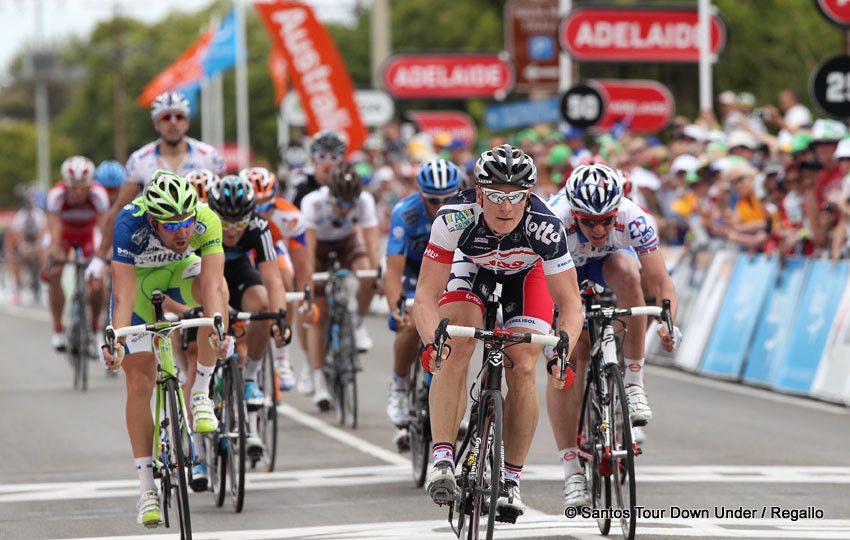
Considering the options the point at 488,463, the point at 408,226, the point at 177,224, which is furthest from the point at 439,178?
the point at 488,463

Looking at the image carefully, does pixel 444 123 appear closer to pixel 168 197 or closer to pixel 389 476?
pixel 389 476

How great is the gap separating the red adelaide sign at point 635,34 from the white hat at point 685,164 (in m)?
5.47

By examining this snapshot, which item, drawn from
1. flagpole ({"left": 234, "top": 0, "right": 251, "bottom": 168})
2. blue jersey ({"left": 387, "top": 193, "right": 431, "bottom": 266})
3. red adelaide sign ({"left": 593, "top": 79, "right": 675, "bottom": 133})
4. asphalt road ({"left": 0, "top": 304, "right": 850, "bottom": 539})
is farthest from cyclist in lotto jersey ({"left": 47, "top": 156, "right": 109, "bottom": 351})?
flagpole ({"left": 234, "top": 0, "right": 251, "bottom": 168})

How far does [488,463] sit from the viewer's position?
299 inches

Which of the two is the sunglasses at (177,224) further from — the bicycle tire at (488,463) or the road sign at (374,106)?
the road sign at (374,106)

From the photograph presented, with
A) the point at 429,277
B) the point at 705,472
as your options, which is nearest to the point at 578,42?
the point at 705,472

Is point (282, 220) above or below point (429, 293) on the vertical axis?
above

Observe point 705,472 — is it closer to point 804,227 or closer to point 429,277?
point 429,277

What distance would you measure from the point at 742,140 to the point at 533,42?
1476 centimetres

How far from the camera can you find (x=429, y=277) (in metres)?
7.87

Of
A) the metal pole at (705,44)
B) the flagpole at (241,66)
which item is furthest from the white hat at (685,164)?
the flagpole at (241,66)

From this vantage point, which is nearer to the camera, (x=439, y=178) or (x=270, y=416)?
(x=439, y=178)

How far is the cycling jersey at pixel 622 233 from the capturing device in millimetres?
9195

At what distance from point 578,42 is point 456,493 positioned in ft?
57.9
